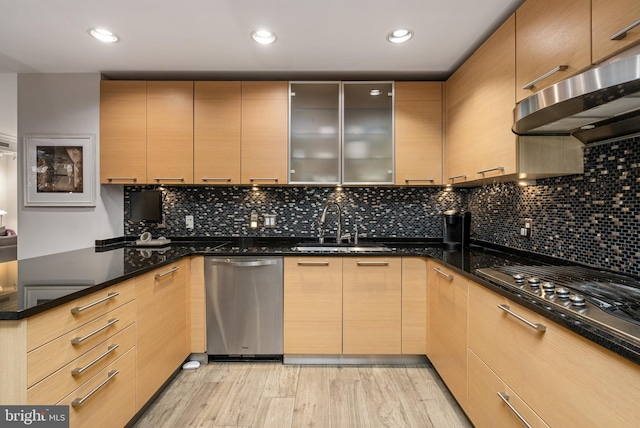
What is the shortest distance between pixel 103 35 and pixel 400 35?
6.45 feet

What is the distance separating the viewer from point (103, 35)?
2.08 metres

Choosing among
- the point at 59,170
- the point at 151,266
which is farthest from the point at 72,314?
the point at 59,170

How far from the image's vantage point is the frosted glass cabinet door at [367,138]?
2.69 m

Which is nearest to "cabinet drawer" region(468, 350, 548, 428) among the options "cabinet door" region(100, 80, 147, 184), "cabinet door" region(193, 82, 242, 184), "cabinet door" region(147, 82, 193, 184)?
"cabinet door" region(193, 82, 242, 184)

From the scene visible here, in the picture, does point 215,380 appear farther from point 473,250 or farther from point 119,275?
point 473,250

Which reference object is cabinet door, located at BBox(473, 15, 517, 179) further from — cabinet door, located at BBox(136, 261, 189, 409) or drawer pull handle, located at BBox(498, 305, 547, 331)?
cabinet door, located at BBox(136, 261, 189, 409)

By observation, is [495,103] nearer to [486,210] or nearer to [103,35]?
[486,210]

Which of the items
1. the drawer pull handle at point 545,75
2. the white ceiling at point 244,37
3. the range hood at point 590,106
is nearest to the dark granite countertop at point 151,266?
the range hood at point 590,106

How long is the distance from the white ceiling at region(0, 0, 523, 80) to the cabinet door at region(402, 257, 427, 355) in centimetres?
157

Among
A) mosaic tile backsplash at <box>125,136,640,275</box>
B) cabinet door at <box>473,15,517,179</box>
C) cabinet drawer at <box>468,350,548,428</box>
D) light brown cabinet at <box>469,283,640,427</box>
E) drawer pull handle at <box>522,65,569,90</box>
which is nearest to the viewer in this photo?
light brown cabinet at <box>469,283,640,427</box>

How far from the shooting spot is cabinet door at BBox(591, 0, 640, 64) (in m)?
1.07

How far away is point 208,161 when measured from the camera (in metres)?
2.66

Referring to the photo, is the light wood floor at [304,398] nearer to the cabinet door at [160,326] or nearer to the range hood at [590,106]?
the cabinet door at [160,326]

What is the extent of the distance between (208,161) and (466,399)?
96.8 inches
